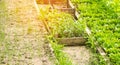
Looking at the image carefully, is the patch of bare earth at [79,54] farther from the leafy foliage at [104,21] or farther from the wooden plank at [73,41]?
the leafy foliage at [104,21]

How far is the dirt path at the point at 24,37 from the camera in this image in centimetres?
916

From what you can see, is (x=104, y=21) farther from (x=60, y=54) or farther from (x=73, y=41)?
(x=60, y=54)

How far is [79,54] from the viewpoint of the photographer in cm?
967

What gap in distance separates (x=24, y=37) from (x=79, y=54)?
1814 mm

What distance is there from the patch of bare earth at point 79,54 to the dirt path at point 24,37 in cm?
62

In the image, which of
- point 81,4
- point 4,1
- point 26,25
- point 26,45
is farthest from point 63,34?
point 4,1

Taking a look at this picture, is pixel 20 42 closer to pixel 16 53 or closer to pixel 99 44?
pixel 16 53

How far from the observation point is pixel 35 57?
928 centimetres

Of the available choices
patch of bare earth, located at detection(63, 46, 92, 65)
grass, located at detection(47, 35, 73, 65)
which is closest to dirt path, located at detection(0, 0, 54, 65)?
grass, located at detection(47, 35, 73, 65)

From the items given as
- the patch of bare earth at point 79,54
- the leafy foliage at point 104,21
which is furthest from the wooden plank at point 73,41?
the leafy foliage at point 104,21

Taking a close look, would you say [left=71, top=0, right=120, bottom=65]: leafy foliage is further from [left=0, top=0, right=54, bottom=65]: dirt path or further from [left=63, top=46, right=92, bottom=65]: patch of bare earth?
[left=0, top=0, right=54, bottom=65]: dirt path

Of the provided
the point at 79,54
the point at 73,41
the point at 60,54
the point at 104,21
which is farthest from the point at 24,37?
the point at 104,21

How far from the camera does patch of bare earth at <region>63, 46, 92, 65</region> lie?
919 cm

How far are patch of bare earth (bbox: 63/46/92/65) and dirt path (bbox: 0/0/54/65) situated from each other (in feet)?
2.02
